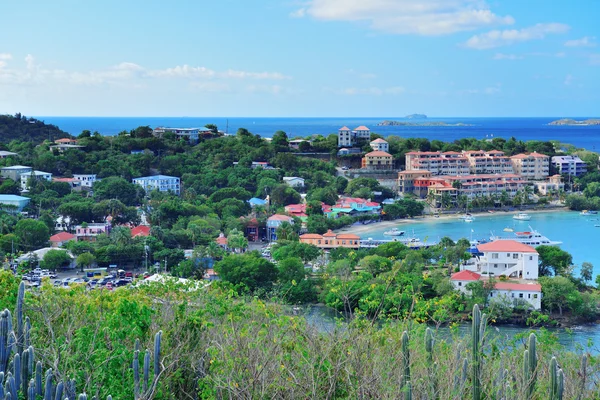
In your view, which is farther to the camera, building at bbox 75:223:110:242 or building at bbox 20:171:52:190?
building at bbox 20:171:52:190

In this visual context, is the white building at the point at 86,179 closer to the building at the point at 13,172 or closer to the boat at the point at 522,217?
the building at the point at 13,172

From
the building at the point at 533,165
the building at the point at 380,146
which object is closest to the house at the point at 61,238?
the building at the point at 380,146

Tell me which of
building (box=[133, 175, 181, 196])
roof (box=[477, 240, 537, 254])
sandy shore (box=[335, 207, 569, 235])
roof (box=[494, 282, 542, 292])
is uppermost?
building (box=[133, 175, 181, 196])

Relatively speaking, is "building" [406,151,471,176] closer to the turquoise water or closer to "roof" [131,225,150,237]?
the turquoise water

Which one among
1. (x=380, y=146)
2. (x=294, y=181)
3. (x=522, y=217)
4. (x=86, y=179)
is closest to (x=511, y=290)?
(x=522, y=217)

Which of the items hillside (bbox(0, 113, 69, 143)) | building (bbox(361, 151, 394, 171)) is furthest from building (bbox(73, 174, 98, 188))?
building (bbox(361, 151, 394, 171))

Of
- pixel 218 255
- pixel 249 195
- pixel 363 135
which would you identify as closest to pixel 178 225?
pixel 218 255
